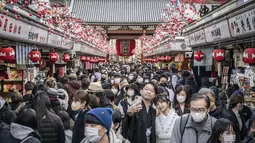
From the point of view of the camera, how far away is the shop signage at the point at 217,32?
34.5 feet

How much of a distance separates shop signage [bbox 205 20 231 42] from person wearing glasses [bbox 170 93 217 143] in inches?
241

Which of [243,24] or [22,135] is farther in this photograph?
[243,24]

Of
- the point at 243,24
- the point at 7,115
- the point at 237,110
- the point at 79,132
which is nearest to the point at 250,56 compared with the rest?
the point at 243,24

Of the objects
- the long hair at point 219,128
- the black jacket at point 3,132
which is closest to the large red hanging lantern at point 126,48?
the black jacket at point 3,132

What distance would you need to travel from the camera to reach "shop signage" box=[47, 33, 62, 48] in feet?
45.8

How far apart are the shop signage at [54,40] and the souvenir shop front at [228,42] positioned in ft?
18.4

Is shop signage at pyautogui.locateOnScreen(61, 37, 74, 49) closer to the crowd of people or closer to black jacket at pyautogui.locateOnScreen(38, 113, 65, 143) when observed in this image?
the crowd of people

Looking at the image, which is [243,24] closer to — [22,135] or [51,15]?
[22,135]

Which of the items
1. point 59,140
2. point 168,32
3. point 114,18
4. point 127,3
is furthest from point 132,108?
point 127,3

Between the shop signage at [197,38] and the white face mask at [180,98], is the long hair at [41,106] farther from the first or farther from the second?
the shop signage at [197,38]

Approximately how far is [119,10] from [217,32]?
37054mm

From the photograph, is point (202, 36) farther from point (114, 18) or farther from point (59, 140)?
point (114, 18)

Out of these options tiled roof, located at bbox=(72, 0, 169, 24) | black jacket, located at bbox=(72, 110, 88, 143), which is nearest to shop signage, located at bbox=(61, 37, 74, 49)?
black jacket, located at bbox=(72, 110, 88, 143)

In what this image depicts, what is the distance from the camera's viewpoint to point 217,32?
A: 11531mm
